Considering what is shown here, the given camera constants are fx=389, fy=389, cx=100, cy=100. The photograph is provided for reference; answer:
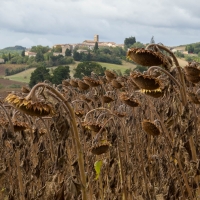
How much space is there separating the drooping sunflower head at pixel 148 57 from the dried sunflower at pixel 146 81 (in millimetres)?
163

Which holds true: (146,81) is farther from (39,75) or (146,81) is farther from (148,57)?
(39,75)

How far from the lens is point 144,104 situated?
536 cm

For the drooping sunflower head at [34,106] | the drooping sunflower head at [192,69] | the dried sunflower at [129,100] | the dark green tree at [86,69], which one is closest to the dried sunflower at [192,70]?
the drooping sunflower head at [192,69]

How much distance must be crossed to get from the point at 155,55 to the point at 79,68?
10.3 m

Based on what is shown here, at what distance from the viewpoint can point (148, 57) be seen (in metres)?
2.24

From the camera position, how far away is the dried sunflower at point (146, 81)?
8.04ft

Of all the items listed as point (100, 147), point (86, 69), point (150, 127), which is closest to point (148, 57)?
point (150, 127)

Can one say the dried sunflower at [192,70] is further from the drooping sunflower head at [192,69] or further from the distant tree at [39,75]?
the distant tree at [39,75]

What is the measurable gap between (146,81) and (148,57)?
0.98 ft

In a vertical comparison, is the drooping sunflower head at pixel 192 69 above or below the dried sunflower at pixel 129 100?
above

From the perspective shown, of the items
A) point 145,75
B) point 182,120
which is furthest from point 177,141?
point 145,75

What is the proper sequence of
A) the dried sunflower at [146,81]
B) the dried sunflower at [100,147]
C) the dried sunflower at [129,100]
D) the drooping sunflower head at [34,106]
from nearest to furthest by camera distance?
the drooping sunflower head at [34,106], the dried sunflower at [146,81], the dried sunflower at [100,147], the dried sunflower at [129,100]

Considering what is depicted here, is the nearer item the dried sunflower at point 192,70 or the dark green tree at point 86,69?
the dried sunflower at point 192,70

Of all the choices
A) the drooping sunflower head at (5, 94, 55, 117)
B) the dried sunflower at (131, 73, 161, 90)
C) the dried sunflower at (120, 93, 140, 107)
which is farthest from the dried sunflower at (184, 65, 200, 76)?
the drooping sunflower head at (5, 94, 55, 117)
